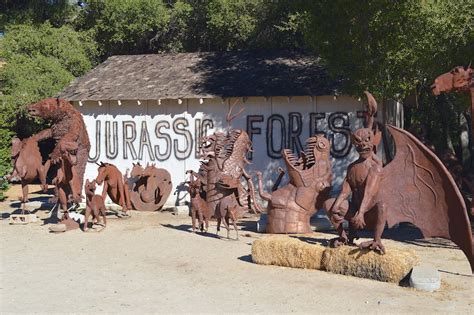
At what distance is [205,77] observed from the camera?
17375mm

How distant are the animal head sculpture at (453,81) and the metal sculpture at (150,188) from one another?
374 inches

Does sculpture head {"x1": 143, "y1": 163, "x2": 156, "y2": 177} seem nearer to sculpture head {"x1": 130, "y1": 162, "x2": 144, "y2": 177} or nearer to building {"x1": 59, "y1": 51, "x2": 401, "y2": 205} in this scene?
sculpture head {"x1": 130, "y1": 162, "x2": 144, "y2": 177}

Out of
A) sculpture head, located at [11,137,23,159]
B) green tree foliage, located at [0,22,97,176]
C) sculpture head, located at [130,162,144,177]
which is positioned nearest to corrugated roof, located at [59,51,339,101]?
green tree foliage, located at [0,22,97,176]

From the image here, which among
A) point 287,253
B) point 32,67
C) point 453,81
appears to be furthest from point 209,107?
point 453,81

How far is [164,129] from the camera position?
1698cm

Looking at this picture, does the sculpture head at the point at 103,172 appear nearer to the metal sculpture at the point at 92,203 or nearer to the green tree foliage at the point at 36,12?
the metal sculpture at the point at 92,203

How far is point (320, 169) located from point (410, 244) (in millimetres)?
2224

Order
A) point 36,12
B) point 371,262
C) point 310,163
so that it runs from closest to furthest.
Result: 1. point 371,262
2. point 310,163
3. point 36,12

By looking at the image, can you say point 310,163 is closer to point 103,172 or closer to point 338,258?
point 338,258

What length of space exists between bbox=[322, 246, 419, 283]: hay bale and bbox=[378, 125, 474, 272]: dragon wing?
1.57ft

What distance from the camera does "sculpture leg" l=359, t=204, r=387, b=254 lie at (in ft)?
26.6

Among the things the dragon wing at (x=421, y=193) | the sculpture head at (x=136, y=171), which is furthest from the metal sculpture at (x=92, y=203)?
the dragon wing at (x=421, y=193)

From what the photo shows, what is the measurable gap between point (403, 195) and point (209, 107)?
8.87m

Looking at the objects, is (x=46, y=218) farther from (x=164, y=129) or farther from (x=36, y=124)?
(x=36, y=124)
